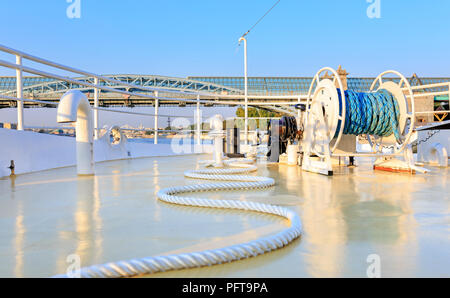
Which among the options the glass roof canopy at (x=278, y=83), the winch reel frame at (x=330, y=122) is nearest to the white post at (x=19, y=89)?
the winch reel frame at (x=330, y=122)

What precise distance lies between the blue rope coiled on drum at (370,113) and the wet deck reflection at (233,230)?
185 centimetres

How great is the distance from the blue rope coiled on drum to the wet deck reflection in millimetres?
1851

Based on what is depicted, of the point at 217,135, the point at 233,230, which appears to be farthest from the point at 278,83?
the point at 233,230

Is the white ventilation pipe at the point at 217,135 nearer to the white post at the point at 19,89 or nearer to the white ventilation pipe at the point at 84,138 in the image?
the white ventilation pipe at the point at 84,138

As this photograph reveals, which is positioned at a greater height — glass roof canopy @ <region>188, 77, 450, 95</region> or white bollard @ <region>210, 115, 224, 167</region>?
glass roof canopy @ <region>188, 77, 450, 95</region>

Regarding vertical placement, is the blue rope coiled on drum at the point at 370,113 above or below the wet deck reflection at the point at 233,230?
above

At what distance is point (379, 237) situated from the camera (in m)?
1.72

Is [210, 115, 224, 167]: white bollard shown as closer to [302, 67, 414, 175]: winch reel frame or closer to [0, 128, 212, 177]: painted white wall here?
[302, 67, 414, 175]: winch reel frame

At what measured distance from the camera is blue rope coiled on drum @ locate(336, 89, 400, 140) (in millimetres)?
4984

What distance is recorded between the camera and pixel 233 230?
1.86 meters

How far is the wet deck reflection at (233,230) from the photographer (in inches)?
Result: 52.8

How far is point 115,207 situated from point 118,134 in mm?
5686

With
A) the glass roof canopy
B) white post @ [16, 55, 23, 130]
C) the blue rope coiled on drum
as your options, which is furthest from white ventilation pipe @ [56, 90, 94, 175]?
the glass roof canopy
